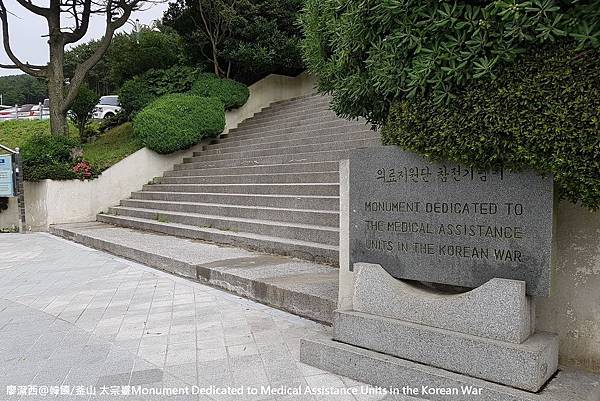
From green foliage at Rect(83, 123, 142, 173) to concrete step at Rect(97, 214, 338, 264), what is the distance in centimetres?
260

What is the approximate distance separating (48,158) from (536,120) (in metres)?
11.7

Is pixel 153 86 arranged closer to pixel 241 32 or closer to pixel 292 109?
pixel 241 32

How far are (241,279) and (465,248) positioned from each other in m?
2.74

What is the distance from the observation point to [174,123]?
477 inches

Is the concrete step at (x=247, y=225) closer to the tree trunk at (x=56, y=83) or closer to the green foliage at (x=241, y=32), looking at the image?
the tree trunk at (x=56, y=83)

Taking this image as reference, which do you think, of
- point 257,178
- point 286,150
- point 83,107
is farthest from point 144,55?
point 257,178

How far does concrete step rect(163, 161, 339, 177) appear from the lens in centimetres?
838

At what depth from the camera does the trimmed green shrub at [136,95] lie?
44.7ft

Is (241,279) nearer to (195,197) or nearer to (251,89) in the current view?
(195,197)

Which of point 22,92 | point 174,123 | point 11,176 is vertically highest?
point 22,92

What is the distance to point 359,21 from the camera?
2.85 m

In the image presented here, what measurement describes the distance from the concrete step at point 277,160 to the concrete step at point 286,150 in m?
0.20

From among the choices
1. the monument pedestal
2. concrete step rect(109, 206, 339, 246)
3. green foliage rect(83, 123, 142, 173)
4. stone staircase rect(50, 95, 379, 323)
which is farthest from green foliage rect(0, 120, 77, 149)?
the monument pedestal

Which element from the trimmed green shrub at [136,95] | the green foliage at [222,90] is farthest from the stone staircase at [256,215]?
the trimmed green shrub at [136,95]
